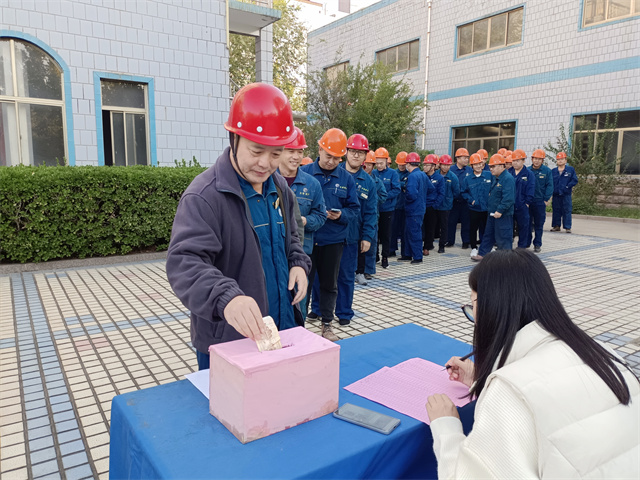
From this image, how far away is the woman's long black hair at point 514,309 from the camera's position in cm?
136

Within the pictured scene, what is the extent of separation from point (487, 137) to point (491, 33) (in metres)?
4.13

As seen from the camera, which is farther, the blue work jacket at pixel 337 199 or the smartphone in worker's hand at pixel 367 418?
the blue work jacket at pixel 337 199

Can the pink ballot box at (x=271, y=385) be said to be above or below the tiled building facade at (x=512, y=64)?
below

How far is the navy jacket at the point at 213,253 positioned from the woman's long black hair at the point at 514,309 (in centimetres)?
80

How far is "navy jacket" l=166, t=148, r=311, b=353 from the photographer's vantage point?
158 centimetres

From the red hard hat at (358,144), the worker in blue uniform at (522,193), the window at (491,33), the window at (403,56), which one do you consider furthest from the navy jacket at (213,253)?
the window at (403,56)

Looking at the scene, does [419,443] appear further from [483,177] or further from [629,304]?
[483,177]

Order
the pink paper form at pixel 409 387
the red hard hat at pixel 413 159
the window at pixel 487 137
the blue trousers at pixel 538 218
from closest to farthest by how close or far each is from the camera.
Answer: the pink paper form at pixel 409 387, the red hard hat at pixel 413 159, the blue trousers at pixel 538 218, the window at pixel 487 137

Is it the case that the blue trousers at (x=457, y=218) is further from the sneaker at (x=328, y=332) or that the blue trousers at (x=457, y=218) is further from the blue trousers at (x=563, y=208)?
the sneaker at (x=328, y=332)

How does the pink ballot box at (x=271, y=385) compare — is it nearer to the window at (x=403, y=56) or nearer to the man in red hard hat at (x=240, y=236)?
the man in red hard hat at (x=240, y=236)

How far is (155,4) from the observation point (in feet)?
30.5

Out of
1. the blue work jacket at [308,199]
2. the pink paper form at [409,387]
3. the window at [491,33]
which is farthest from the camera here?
the window at [491,33]

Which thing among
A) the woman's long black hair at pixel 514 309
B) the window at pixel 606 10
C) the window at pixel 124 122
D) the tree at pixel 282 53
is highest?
the tree at pixel 282 53

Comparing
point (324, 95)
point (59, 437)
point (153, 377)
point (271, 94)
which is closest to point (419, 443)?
point (271, 94)
